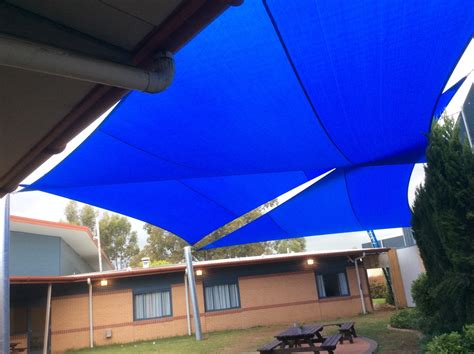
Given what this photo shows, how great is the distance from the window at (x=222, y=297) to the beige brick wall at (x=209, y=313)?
0.23m

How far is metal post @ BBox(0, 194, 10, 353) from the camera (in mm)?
6410

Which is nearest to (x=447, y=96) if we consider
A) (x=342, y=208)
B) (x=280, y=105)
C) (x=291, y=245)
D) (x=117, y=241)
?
(x=280, y=105)

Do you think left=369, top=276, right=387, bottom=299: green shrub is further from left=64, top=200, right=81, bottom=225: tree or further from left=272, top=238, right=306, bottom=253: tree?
left=64, top=200, right=81, bottom=225: tree

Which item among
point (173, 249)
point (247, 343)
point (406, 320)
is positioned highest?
point (173, 249)

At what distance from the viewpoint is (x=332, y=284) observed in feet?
57.3

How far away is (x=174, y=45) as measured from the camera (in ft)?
7.31

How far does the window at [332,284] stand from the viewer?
56.4 ft

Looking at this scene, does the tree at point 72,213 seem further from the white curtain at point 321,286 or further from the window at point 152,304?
the white curtain at point 321,286

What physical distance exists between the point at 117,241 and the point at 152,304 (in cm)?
A: 2478

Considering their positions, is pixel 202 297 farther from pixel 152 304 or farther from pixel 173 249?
pixel 173 249

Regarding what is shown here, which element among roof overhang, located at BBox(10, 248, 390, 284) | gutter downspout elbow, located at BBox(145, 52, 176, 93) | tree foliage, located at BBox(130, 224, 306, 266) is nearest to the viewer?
gutter downspout elbow, located at BBox(145, 52, 176, 93)

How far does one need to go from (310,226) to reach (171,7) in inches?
374

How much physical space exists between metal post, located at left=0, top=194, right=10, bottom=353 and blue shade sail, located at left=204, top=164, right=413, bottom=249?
508 centimetres

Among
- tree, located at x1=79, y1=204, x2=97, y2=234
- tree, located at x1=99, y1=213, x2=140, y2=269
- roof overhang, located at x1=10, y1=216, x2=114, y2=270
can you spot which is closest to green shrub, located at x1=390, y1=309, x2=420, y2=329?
roof overhang, located at x1=10, y1=216, x2=114, y2=270
